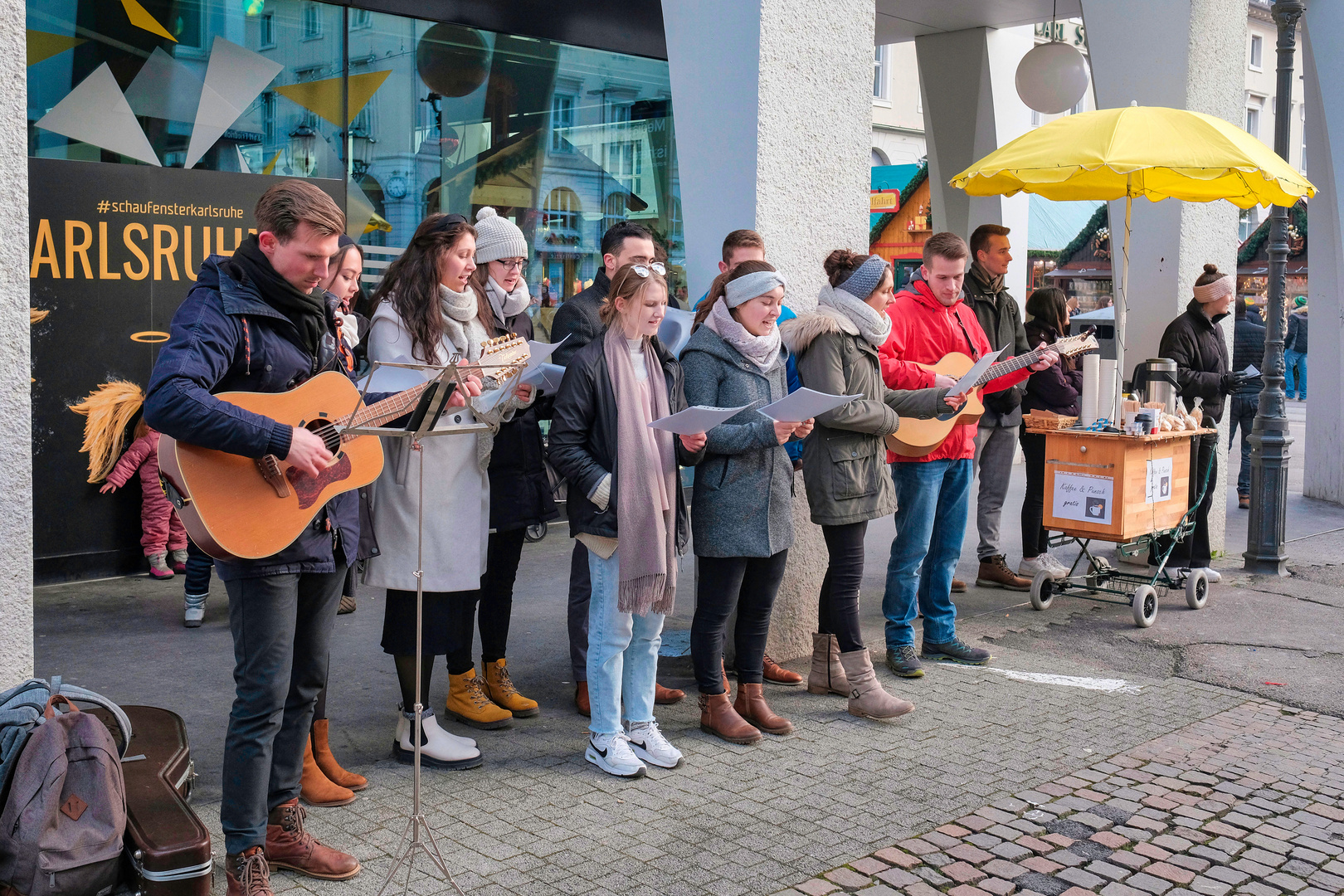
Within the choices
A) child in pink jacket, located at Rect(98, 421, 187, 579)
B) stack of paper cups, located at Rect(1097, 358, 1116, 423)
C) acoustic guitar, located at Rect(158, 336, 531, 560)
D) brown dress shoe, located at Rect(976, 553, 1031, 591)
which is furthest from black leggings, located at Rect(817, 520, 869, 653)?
child in pink jacket, located at Rect(98, 421, 187, 579)

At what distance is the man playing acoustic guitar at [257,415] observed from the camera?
124 inches

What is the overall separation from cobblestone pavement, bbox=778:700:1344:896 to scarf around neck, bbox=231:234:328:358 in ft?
7.17

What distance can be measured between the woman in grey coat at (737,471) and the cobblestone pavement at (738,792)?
393 millimetres

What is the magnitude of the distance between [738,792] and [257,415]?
218 cm

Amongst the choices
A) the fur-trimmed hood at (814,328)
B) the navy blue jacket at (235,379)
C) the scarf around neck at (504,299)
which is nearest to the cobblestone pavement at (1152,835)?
the navy blue jacket at (235,379)

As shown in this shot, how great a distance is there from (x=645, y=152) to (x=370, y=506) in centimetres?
642

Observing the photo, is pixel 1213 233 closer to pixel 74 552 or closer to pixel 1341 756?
pixel 1341 756

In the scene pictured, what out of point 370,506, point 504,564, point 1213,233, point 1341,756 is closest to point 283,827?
point 370,506

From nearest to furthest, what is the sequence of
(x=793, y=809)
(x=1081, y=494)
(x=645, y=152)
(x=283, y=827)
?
(x=283, y=827) < (x=793, y=809) < (x=1081, y=494) < (x=645, y=152)

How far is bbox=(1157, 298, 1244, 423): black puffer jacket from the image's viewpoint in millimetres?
7973

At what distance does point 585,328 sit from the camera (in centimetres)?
496

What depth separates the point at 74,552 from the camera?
7289 mm

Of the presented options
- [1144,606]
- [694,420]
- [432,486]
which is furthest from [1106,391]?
[432,486]

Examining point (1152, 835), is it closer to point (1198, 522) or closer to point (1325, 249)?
point (1198, 522)
